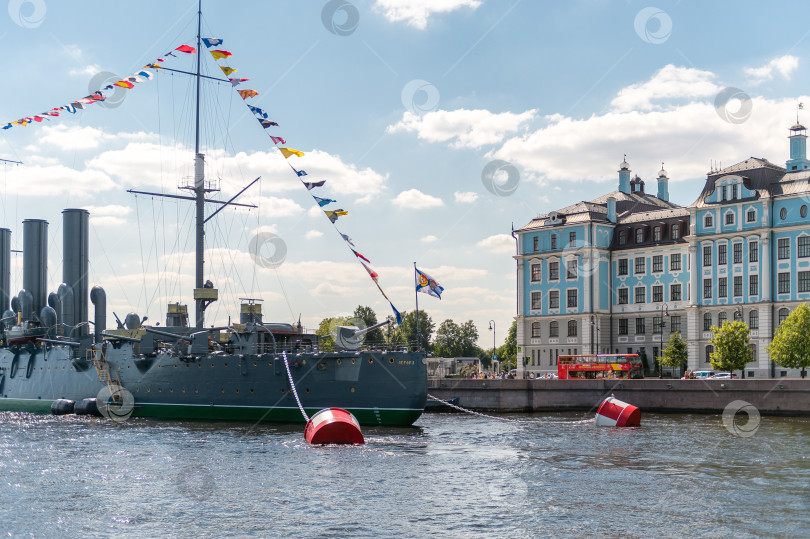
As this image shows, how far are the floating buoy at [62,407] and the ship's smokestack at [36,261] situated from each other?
1127 cm

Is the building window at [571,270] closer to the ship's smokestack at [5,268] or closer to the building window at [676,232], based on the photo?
the building window at [676,232]

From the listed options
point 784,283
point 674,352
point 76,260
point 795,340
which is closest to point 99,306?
point 76,260

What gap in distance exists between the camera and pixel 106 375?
5359 centimetres

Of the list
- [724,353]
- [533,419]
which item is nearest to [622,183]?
[724,353]

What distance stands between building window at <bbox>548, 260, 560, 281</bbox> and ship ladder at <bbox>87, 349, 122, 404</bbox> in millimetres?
43281

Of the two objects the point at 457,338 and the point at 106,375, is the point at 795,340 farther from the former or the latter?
the point at 457,338

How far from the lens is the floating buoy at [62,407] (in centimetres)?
5466

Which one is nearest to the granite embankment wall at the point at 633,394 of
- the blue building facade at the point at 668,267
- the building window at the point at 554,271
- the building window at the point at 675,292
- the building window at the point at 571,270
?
the blue building facade at the point at 668,267

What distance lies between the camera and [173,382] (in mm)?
48688

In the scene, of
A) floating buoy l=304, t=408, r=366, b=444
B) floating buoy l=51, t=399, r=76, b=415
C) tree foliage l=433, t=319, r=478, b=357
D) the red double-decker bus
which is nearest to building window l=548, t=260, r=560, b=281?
the red double-decker bus

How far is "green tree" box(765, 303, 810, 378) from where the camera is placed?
61844mm

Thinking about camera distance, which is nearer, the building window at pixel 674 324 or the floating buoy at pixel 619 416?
the floating buoy at pixel 619 416

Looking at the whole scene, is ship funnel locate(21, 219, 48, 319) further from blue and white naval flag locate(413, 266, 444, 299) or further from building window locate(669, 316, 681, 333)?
building window locate(669, 316, 681, 333)

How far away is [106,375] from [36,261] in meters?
16.2
